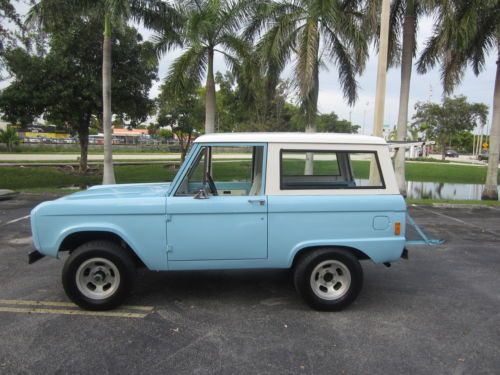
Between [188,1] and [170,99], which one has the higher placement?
[188,1]

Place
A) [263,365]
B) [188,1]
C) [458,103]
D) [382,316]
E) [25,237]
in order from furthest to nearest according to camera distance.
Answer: [458,103] < [188,1] < [25,237] < [382,316] < [263,365]

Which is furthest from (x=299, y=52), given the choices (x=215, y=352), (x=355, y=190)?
(x=215, y=352)

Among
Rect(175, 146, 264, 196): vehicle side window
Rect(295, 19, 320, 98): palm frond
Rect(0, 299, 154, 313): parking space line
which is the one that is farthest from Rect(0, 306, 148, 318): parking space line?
Rect(295, 19, 320, 98): palm frond

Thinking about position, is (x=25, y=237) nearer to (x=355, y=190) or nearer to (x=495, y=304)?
(x=355, y=190)

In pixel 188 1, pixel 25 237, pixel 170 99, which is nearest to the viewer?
pixel 25 237

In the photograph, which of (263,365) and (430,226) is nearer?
(263,365)

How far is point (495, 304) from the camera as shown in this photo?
446 cm

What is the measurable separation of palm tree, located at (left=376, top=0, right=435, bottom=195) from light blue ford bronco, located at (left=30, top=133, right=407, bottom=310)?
10144 millimetres

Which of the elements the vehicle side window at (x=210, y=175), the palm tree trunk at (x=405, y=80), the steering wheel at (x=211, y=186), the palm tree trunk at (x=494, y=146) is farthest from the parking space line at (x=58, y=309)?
the palm tree trunk at (x=494, y=146)

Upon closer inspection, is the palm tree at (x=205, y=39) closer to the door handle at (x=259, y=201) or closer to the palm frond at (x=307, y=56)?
the palm frond at (x=307, y=56)

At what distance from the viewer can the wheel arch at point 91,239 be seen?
405 centimetres

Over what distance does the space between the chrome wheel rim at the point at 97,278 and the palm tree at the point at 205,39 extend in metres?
8.72

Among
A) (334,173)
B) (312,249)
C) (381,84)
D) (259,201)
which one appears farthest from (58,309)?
(381,84)

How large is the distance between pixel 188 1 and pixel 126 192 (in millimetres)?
9730
